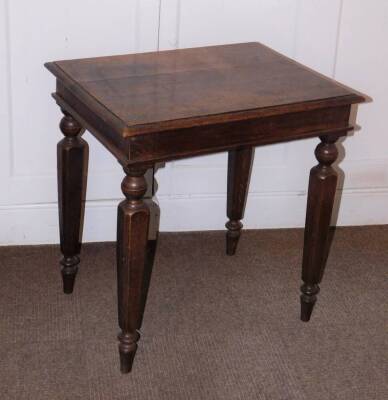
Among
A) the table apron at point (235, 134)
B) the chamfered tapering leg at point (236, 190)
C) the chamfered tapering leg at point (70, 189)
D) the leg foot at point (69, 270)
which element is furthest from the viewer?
the chamfered tapering leg at point (236, 190)

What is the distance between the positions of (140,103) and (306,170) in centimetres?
96

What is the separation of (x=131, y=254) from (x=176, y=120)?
311 mm

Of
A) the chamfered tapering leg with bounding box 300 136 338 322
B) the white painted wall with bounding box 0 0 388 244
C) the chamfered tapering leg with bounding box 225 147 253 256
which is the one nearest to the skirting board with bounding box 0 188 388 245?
the white painted wall with bounding box 0 0 388 244

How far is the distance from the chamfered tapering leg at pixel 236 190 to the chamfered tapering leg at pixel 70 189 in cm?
45

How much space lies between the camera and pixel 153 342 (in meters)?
2.04

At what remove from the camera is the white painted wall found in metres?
2.21

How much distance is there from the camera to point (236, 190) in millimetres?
2377

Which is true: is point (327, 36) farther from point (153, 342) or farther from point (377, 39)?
point (153, 342)

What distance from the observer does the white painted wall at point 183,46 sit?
2.21m

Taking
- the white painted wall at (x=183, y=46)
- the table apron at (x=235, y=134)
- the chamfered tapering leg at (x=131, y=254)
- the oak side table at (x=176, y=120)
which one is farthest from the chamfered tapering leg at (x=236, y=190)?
the chamfered tapering leg at (x=131, y=254)

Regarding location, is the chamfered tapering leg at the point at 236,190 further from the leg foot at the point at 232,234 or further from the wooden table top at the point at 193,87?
the wooden table top at the point at 193,87

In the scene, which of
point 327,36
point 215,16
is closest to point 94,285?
point 215,16

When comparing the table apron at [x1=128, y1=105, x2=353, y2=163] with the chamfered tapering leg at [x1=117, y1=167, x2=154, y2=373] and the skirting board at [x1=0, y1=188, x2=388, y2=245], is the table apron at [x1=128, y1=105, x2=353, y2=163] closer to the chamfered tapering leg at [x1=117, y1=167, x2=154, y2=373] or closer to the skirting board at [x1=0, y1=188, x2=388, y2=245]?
the chamfered tapering leg at [x1=117, y1=167, x2=154, y2=373]

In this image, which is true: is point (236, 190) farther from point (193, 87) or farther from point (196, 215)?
point (193, 87)
